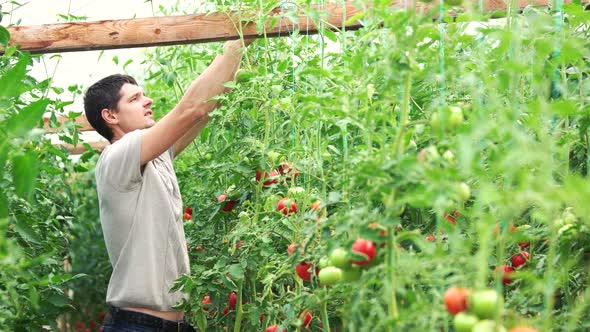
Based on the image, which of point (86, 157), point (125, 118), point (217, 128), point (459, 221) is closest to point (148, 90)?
point (86, 157)

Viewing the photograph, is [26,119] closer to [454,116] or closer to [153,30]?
[454,116]

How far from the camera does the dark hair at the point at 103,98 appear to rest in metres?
2.96

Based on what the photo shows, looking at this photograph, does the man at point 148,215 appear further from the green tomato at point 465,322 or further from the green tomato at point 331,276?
the green tomato at point 465,322

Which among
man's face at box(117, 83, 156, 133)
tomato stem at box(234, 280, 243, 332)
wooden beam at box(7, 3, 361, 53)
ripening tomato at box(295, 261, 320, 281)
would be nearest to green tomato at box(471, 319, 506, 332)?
ripening tomato at box(295, 261, 320, 281)

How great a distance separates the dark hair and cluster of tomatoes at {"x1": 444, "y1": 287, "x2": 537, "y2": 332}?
2.12 metres

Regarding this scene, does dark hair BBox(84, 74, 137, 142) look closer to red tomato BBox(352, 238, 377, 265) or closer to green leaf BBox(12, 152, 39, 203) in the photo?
green leaf BBox(12, 152, 39, 203)

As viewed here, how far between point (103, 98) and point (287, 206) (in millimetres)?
1266

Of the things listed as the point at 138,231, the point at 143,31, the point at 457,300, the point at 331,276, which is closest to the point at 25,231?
the point at 138,231

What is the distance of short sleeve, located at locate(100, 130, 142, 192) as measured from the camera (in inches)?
100

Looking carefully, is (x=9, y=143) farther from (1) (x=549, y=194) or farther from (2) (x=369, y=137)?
(1) (x=549, y=194)

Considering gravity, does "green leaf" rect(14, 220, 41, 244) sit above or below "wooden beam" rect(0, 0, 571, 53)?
below

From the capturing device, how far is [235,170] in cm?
240

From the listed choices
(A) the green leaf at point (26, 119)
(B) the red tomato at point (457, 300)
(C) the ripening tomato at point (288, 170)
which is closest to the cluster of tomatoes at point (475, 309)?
(B) the red tomato at point (457, 300)

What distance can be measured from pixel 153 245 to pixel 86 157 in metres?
1.33
